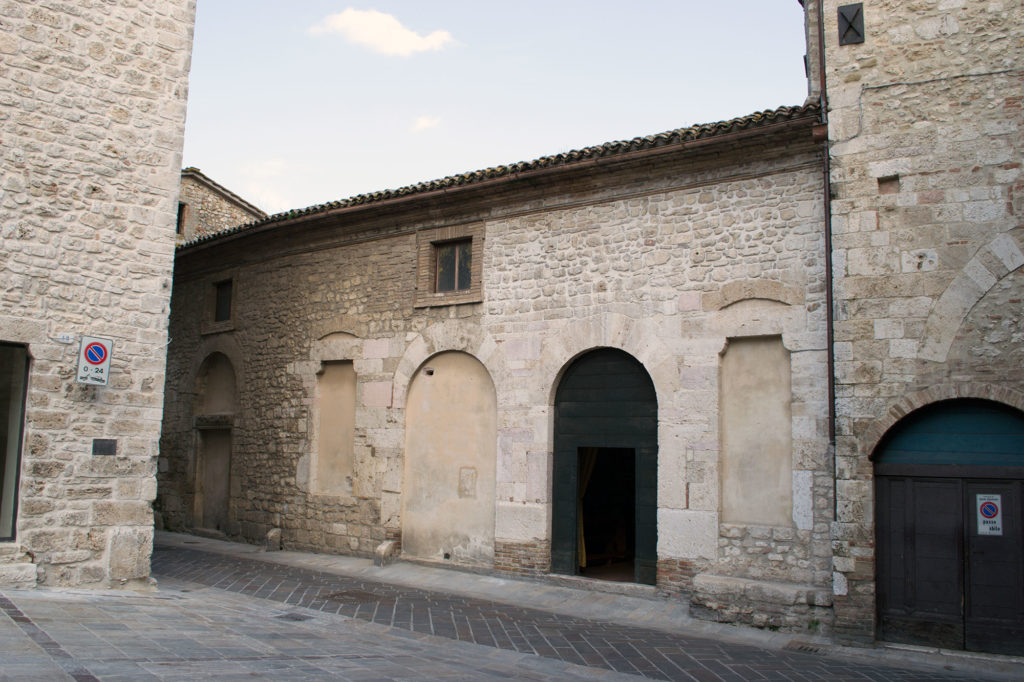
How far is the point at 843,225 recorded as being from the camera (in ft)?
28.5

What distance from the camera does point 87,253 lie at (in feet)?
29.4

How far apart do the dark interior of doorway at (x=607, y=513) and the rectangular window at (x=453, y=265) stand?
3.07m

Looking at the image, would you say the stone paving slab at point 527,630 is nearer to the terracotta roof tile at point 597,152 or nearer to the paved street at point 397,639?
the paved street at point 397,639

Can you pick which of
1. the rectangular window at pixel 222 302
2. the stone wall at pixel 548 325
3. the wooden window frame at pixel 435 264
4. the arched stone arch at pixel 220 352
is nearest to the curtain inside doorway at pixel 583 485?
the stone wall at pixel 548 325

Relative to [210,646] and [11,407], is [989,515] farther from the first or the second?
[11,407]

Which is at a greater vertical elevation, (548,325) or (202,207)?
(202,207)

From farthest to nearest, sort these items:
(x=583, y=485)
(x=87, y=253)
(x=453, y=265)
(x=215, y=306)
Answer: (x=215, y=306) → (x=453, y=265) → (x=583, y=485) → (x=87, y=253)

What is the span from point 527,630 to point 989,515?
4.58 meters

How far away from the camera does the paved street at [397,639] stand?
6105 mm

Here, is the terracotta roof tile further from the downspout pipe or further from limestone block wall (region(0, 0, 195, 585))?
limestone block wall (region(0, 0, 195, 585))

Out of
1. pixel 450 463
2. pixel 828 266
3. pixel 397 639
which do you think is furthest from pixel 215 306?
pixel 828 266

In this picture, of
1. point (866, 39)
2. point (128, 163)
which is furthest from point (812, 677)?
point (128, 163)

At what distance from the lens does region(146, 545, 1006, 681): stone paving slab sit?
7.25 metres

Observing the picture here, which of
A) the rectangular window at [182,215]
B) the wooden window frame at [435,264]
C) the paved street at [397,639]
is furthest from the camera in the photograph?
the rectangular window at [182,215]
